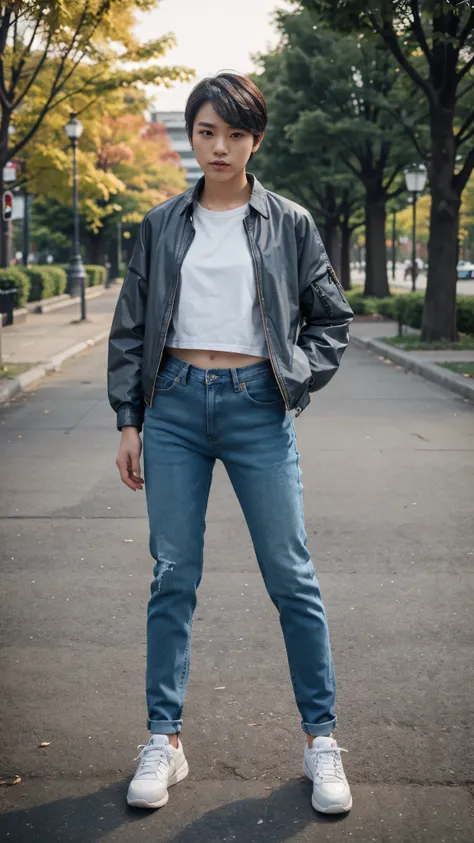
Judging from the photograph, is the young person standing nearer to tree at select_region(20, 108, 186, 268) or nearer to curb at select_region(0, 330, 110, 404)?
curb at select_region(0, 330, 110, 404)

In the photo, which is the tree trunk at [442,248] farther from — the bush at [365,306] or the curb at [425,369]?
the bush at [365,306]

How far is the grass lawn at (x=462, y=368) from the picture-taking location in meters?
15.5

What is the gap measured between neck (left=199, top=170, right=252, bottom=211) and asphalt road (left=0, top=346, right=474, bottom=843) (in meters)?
1.69

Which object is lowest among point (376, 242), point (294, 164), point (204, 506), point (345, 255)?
point (204, 506)

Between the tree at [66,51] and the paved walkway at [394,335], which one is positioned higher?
the tree at [66,51]

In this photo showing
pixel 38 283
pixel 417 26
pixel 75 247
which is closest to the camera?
pixel 417 26

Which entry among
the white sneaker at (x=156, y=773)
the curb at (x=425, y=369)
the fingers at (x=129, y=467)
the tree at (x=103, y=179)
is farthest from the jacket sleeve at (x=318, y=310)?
the tree at (x=103, y=179)

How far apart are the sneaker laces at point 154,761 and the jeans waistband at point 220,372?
1076mm

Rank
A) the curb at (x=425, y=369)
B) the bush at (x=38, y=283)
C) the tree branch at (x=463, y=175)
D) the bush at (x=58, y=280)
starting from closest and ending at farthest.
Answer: the curb at (x=425, y=369)
the tree branch at (x=463, y=175)
the bush at (x=38, y=283)
the bush at (x=58, y=280)

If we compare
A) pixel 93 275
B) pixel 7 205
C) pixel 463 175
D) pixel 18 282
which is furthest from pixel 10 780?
pixel 93 275

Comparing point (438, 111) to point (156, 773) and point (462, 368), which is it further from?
point (156, 773)

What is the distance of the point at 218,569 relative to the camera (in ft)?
19.9

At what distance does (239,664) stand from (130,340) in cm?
165

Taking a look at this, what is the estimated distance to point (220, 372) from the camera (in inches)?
132
